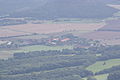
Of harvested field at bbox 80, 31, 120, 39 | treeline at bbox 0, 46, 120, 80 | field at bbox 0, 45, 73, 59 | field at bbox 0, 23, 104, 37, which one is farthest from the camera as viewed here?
field at bbox 0, 23, 104, 37

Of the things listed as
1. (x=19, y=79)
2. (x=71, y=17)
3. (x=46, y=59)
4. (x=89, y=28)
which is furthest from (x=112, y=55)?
(x=71, y=17)

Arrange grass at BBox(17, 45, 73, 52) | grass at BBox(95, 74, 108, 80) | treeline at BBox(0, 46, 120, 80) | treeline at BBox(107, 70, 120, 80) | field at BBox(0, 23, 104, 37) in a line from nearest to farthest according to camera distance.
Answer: treeline at BBox(107, 70, 120, 80) → grass at BBox(95, 74, 108, 80) → treeline at BBox(0, 46, 120, 80) → grass at BBox(17, 45, 73, 52) → field at BBox(0, 23, 104, 37)

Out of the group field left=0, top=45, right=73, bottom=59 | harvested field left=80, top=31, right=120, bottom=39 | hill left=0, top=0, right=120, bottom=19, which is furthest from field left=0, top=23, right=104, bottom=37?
field left=0, top=45, right=73, bottom=59

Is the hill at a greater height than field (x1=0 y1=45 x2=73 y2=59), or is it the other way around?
field (x1=0 y1=45 x2=73 y2=59)

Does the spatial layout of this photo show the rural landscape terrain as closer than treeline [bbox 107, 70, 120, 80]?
No

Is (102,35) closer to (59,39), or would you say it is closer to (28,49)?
(59,39)

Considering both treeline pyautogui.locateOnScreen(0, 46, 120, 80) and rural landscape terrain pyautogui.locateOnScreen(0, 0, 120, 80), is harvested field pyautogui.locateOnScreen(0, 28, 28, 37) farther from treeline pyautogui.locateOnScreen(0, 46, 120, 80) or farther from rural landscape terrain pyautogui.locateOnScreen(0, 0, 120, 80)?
treeline pyautogui.locateOnScreen(0, 46, 120, 80)

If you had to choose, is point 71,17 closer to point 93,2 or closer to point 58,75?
point 93,2

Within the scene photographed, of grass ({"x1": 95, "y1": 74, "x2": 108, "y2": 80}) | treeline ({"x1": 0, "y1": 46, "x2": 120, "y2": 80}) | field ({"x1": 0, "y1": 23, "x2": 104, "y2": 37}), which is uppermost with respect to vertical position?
grass ({"x1": 95, "y1": 74, "x2": 108, "y2": 80})

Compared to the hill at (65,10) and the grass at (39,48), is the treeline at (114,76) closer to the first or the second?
the grass at (39,48)
